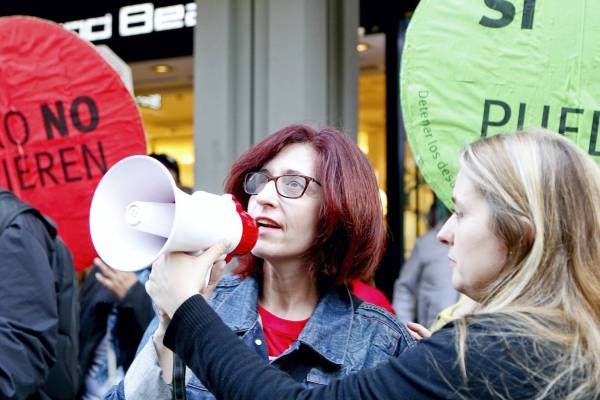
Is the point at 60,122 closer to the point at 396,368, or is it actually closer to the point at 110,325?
the point at 110,325

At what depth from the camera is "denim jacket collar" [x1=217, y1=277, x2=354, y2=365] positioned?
66.1 inches

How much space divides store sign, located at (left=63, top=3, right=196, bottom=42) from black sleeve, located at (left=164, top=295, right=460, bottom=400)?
3.78m

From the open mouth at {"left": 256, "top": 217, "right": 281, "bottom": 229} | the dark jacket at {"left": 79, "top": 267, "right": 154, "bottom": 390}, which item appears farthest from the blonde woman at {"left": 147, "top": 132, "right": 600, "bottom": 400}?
the dark jacket at {"left": 79, "top": 267, "right": 154, "bottom": 390}

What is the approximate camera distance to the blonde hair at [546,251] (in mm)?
1188

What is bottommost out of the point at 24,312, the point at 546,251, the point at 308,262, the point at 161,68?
the point at 161,68

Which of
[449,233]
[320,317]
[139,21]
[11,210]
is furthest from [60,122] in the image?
[139,21]

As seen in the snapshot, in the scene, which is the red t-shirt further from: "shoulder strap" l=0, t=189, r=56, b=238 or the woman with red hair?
"shoulder strap" l=0, t=189, r=56, b=238

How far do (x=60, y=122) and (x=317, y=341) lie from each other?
4.68 feet

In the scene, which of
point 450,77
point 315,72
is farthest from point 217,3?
point 450,77

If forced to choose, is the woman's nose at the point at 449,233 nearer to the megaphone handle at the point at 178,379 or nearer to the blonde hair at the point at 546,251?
the blonde hair at the point at 546,251

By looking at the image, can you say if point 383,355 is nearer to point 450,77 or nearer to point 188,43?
Result: point 450,77

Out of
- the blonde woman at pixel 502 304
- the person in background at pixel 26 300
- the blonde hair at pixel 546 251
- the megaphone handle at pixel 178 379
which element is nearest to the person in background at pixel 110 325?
the person in background at pixel 26 300

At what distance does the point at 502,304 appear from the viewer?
125 centimetres

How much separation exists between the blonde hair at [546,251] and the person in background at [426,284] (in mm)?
3042
